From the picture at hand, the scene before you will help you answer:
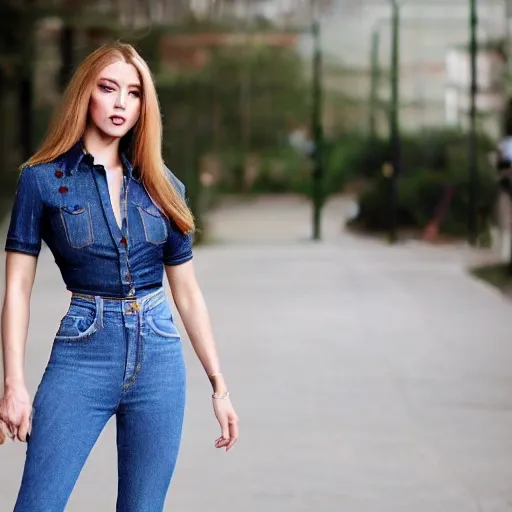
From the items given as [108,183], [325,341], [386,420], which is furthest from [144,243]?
[325,341]

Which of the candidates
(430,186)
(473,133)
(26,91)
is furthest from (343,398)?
(26,91)

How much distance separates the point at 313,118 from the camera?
2372 cm

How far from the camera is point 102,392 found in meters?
3.72

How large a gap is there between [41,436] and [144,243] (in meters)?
0.48

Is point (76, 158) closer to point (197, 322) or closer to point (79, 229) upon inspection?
point (79, 229)

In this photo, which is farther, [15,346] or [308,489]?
[308,489]

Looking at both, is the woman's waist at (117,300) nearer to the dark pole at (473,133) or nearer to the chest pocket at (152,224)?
the chest pocket at (152,224)

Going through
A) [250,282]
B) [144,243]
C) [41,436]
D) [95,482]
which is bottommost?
[250,282]

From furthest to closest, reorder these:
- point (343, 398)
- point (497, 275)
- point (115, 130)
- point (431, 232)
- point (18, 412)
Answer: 1. point (431, 232)
2. point (497, 275)
3. point (343, 398)
4. point (115, 130)
5. point (18, 412)

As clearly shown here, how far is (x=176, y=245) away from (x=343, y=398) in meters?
5.26

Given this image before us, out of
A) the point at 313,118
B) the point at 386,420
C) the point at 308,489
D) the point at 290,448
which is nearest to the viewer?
the point at 308,489

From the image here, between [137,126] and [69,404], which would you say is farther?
[137,126]

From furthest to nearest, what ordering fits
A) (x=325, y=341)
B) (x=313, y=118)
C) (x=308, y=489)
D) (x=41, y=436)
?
1. (x=313, y=118)
2. (x=325, y=341)
3. (x=308, y=489)
4. (x=41, y=436)

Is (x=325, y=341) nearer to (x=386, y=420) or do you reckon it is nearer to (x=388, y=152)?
(x=386, y=420)
